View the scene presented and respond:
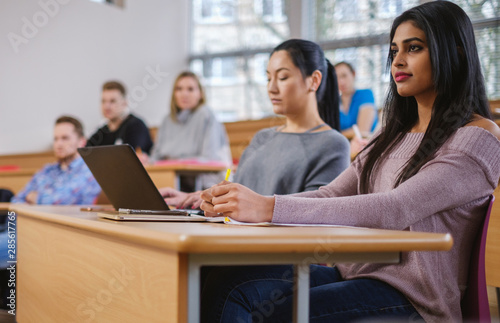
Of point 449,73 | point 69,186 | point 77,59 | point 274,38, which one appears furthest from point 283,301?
point 77,59

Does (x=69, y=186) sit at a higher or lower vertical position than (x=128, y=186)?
lower

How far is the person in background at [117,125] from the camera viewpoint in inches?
165

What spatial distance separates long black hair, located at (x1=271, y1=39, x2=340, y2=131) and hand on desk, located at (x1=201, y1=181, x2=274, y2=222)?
0.95m

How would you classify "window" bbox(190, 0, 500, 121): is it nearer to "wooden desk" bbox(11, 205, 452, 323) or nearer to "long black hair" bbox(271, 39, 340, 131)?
A: "long black hair" bbox(271, 39, 340, 131)

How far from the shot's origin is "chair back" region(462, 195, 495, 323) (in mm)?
1078

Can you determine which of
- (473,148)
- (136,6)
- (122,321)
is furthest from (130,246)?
(136,6)

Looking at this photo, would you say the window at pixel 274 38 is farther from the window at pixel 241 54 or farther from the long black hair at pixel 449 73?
the long black hair at pixel 449 73

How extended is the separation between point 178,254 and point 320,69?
1291 mm

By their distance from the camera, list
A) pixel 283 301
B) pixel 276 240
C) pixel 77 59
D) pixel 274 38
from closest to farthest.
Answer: pixel 276 240
pixel 283 301
pixel 77 59
pixel 274 38

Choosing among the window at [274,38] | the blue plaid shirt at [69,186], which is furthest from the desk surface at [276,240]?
the window at [274,38]

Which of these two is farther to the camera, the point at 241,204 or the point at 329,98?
the point at 329,98

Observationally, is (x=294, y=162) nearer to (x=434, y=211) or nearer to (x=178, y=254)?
(x=434, y=211)

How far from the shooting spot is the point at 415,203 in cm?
104

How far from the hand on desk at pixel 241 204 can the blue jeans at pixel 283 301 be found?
0.18 m
